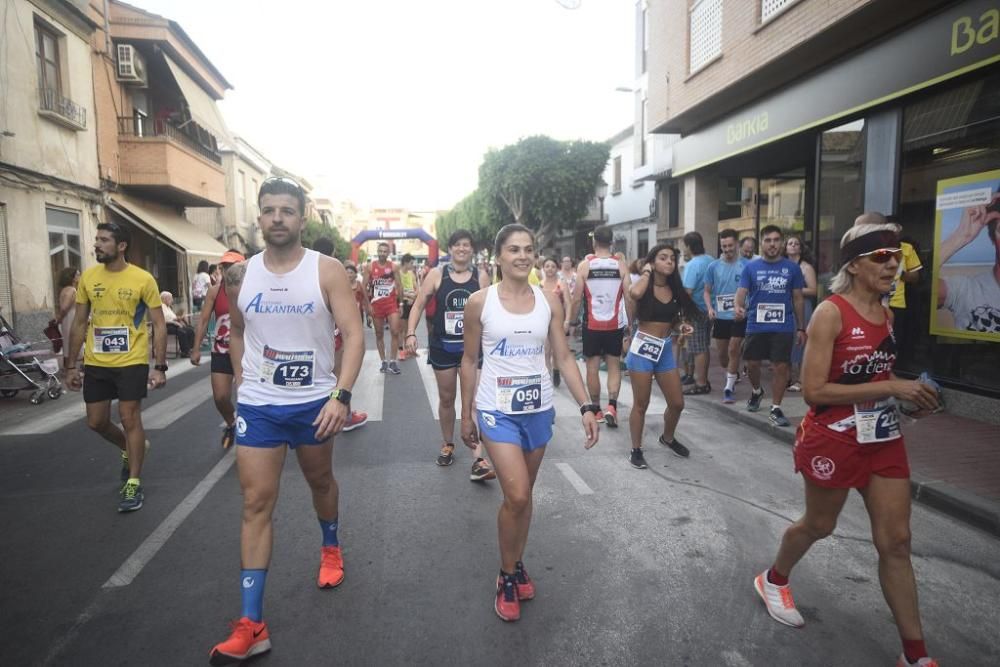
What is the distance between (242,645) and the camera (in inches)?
105

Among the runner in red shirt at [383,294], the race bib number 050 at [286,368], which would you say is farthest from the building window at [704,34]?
the race bib number 050 at [286,368]

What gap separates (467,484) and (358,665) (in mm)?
2406

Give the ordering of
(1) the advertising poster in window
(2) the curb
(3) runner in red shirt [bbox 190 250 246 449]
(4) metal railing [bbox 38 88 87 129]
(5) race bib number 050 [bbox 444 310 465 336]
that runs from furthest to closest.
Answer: (4) metal railing [bbox 38 88 87 129], (1) the advertising poster in window, (3) runner in red shirt [bbox 190 250 246 449], (5) race bib number 050 [bbox 444 310 465 336], (2) the curb

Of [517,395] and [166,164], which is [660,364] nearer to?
[517,395]

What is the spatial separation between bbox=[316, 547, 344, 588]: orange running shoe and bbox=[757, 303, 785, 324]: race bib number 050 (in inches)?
205

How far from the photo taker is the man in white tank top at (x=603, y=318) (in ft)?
22.8

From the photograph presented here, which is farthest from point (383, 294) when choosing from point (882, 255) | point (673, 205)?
point (673, 205)

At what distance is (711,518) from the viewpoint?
14.1 ft

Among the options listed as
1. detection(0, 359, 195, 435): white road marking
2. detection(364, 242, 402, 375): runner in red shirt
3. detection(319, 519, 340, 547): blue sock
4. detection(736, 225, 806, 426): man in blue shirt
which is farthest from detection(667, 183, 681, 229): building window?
detection(319, 519, 340, 547): blue sock

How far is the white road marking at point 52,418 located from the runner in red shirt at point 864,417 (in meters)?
7.59

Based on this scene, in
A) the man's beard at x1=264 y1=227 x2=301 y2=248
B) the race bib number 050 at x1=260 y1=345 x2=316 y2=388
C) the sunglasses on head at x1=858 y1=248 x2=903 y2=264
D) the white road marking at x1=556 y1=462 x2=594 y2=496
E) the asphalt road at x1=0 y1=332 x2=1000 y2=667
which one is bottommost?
the asphalt road at x1=0 y1=332 x2=1000 y2=667

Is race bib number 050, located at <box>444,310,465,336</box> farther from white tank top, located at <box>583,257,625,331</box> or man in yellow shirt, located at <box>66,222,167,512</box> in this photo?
man in yellow shirt, located at <box>66,222,167,512</box>

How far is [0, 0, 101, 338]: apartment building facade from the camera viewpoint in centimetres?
1192

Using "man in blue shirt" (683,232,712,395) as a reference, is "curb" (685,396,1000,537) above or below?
below
